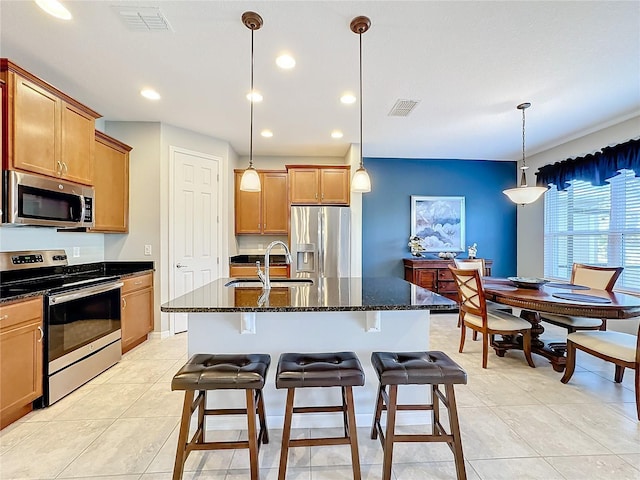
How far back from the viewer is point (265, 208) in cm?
496

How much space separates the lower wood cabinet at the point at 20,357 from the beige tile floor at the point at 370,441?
0.49 feet

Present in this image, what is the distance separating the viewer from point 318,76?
266 centimetres

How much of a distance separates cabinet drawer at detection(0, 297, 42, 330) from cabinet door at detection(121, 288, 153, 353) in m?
1.00

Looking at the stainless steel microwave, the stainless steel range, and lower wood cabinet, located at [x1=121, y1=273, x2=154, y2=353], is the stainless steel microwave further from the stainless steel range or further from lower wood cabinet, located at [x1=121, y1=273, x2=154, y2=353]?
lower wood cabinet, located at [x1=121, y1=273, x2=154, y2=353]

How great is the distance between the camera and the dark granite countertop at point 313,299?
159cm

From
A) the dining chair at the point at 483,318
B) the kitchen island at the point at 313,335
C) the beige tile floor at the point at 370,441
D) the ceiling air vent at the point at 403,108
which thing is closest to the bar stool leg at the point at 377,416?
the beige tile floor at the point at 370,441

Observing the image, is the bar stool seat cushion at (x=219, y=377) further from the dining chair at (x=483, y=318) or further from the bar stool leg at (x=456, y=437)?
the dining chair at (x=483, y=318)

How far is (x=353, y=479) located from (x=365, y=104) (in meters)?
3.15

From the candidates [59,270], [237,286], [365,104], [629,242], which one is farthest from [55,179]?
[629,242]

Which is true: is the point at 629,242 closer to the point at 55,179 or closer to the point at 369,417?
the point at 369,417

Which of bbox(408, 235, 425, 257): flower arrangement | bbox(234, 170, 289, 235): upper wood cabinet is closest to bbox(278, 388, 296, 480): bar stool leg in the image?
bbox(234, 170, 289, 235): upper wood cabinet

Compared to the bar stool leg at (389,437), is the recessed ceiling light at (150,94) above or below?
above

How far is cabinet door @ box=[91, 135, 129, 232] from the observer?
322cm

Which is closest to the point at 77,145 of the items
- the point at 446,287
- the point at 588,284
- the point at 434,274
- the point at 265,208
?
the point at 265,208
